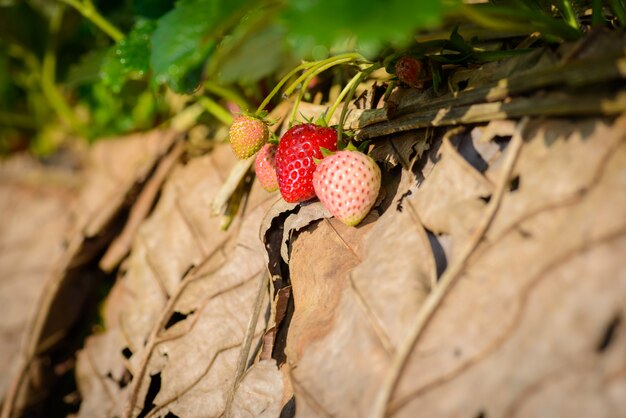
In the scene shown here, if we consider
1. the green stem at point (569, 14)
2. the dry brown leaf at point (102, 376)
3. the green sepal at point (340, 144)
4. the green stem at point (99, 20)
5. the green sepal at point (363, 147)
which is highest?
the green stem at point (99, 20)

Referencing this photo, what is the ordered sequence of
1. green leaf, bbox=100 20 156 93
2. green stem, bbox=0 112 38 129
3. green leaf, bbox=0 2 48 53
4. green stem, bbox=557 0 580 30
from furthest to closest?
green stem, bbox=0 112 38 129 → green leaf, bbox=0 2 48 53 → green leaf, bbox=100 20 156 93 → green stem, bbox=557 0 580 30

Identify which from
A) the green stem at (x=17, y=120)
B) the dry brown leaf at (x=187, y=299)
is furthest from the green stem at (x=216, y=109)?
the green stem at (x=17, y=120)

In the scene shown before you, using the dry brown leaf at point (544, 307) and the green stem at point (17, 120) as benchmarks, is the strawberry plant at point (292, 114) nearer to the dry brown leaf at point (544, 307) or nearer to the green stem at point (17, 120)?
the dry brown leaf at point (544, 307)

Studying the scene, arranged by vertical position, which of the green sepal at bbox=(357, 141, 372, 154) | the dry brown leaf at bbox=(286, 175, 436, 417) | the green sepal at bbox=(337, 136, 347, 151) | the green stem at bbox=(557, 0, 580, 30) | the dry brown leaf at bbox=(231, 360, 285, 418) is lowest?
the dry brown leaf at bbox=(231, 360, 285, 418)

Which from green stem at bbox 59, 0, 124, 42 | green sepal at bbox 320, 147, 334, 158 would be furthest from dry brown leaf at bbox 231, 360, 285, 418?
green stem at bbox 59, 0, 124, 42

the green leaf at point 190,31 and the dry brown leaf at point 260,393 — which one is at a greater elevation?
the green leaf at point 190,31

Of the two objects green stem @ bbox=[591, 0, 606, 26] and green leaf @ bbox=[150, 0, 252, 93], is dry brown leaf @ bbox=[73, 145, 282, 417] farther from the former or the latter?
green stem @ bbox=[591, 0, 606, 26]
